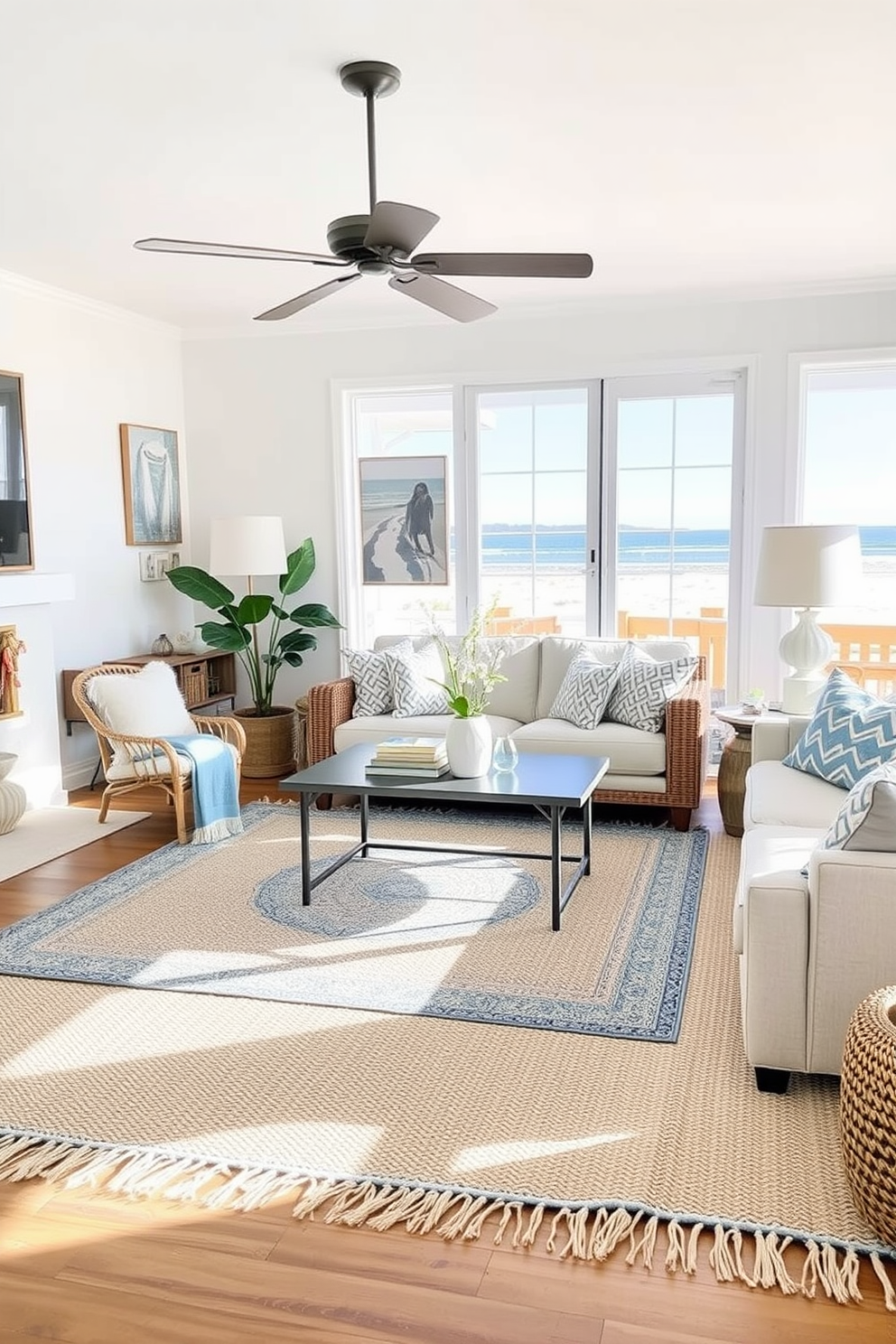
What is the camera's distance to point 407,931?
12.0 feet

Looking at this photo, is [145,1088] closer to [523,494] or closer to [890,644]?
[523,494]

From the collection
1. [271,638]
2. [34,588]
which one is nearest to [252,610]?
[271,638]

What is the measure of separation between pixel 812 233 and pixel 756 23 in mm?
2140

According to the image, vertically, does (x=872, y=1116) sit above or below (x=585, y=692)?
below

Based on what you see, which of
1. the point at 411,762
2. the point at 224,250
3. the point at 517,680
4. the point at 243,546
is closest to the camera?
the point at 224,250

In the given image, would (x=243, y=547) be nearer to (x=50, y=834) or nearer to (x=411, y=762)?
(x=50, y=834)

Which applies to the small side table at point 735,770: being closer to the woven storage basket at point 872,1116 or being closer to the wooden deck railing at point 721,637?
the wooden deck railing at point 721,637

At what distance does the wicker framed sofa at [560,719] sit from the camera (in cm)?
482

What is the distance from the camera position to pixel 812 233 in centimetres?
465

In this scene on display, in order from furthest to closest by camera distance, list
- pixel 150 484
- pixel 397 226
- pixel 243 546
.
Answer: pixel 150 484
pixel 243 546
pixel 397 226

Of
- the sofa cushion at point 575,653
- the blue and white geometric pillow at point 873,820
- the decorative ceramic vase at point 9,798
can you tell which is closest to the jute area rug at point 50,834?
the decorative ceramic vase at point 9,798

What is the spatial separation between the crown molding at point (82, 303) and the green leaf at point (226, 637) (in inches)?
70.9

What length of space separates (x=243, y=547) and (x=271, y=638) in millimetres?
779

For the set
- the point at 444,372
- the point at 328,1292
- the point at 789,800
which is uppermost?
the point at 444,372
